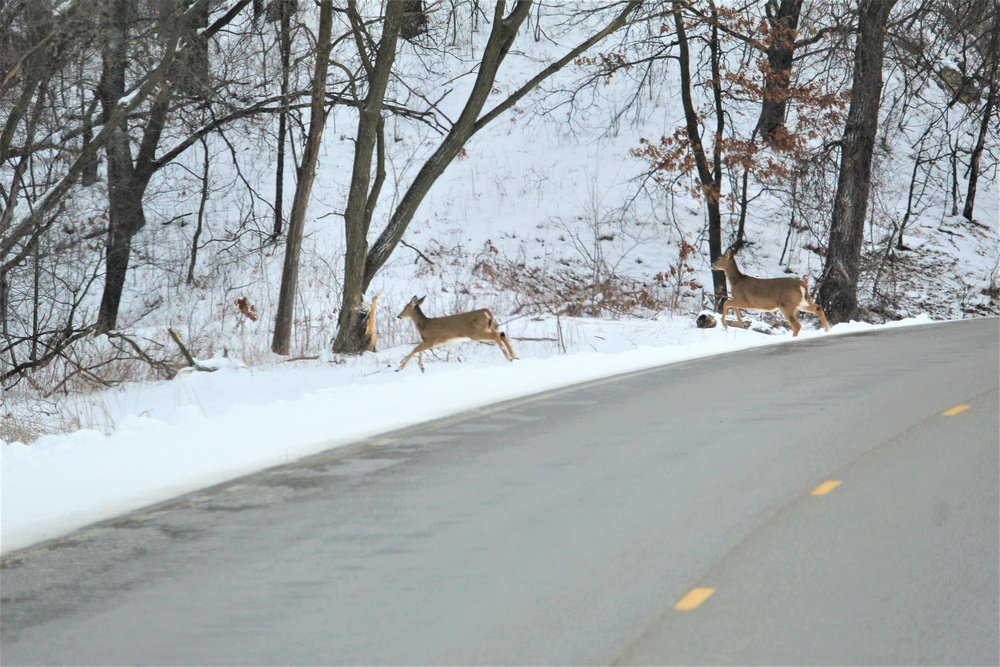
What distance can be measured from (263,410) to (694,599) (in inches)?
247

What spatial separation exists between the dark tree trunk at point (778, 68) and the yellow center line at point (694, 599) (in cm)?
1901

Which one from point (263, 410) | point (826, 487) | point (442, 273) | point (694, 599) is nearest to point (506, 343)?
point (263, 410)

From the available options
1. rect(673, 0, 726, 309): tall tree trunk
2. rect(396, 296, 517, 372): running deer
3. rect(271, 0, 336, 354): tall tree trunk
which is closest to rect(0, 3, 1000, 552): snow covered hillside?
rect(396, 296, 517, 372): running deer

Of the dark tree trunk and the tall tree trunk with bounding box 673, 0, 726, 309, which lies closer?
the dark tree trunk

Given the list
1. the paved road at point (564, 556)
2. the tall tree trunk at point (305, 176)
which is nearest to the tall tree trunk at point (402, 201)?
the tall tree trunk at point (305, 176)

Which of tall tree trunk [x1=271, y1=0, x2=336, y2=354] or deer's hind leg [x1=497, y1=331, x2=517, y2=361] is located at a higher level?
tall tree trunk [x1=271, y1=0, x2=336, y2=354]

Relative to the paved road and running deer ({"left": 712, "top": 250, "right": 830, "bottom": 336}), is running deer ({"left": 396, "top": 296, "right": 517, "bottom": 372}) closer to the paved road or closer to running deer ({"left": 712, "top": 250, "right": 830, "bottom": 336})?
the paved road

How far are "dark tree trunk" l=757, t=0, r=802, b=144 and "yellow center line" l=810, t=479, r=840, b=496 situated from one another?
16.8 m

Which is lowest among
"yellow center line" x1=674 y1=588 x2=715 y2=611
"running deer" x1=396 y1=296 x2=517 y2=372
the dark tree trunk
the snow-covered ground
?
"yellow center line" x1=674 y1=588 x2=715 y2=611

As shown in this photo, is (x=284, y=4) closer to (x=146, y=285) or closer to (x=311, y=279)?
(x=311, y=279)

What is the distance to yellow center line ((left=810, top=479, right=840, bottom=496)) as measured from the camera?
683 centimetres

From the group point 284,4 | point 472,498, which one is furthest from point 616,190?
point 472,498

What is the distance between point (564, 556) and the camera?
566 cm

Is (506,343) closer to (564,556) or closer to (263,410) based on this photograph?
(263,410)
